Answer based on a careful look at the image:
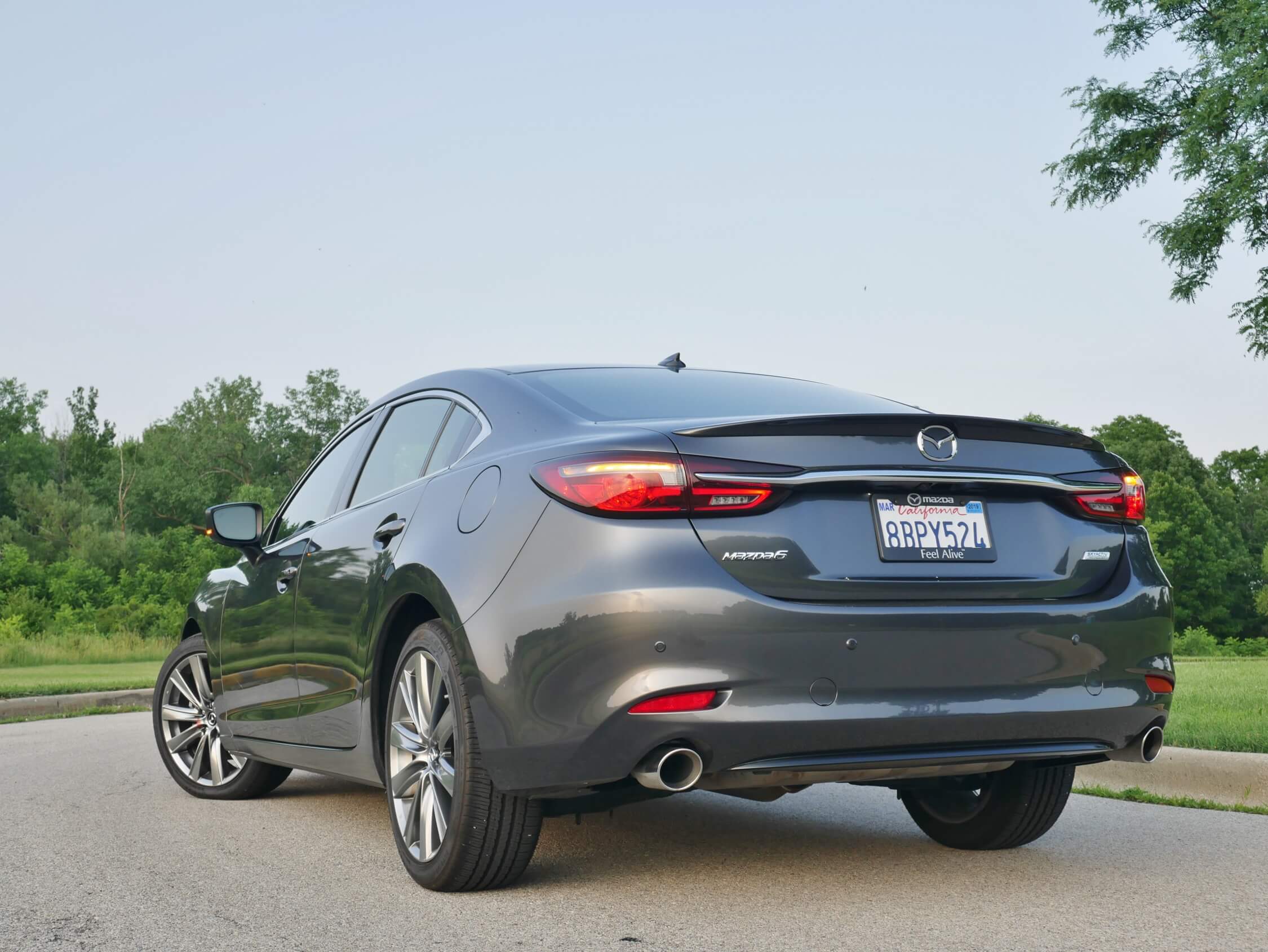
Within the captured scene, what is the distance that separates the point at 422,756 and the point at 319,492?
6.56 ft

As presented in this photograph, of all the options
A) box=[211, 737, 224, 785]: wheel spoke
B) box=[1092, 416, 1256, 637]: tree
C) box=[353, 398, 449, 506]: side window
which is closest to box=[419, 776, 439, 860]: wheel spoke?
box=[353, 398, 449, 506]: side window

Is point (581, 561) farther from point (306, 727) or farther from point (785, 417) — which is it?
point (306, 727)

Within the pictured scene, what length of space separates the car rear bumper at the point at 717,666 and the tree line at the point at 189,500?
117ft

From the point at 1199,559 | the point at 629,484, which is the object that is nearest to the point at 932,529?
the point at 629,484

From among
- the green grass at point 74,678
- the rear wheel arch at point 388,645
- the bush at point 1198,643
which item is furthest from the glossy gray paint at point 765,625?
the bush at point 1198,643

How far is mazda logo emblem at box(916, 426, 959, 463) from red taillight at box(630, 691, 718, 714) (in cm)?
95

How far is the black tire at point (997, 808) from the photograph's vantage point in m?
4.83

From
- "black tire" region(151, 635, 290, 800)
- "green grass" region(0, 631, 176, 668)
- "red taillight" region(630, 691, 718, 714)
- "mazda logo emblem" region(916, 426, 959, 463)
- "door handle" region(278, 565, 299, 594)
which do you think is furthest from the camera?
"green grass" region(0, 631, 176, 668)

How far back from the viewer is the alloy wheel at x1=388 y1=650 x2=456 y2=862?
166 inches

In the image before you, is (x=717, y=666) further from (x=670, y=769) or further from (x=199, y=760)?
(x=199, y=760)

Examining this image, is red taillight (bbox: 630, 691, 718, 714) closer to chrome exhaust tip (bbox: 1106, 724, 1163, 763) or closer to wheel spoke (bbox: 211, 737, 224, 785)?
chrome exhaust tip (bbox: 1106, 724, 1163, 763)

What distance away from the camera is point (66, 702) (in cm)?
1473

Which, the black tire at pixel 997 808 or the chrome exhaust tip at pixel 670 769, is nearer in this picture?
the chrome exhaust tip at pixel 670 769

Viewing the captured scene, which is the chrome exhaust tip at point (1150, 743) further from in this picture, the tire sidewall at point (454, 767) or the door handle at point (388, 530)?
the door handle at point (388, 530)
